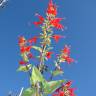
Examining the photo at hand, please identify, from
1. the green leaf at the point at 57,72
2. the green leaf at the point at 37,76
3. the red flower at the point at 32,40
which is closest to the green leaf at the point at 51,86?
the green leaf at the point at 37,76

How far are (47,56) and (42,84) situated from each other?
2.20 feet

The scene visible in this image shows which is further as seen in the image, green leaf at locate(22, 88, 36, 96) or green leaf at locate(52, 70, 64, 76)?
green leaf at locate(52, 70, 64, 76)

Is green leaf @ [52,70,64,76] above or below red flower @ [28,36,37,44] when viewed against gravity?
below

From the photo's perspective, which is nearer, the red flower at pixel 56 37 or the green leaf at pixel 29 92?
the green leaf at pixel 29 92

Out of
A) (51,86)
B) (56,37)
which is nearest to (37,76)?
(51,86)

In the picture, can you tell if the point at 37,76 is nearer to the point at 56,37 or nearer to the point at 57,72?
the point at 57,72

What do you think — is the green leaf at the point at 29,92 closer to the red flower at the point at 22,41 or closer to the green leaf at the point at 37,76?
the green leaf at the point at 37,76

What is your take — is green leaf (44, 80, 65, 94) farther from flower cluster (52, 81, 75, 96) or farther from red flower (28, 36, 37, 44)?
red flower (28, 36, 37, 44)

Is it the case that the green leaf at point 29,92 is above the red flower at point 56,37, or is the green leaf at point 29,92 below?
below

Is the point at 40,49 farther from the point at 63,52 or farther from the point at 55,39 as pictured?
the point at 63,52

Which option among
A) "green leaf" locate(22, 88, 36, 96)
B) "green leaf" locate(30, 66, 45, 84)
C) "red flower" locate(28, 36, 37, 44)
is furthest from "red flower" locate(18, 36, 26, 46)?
"green leaf" locate(22, 88, 36, 96)

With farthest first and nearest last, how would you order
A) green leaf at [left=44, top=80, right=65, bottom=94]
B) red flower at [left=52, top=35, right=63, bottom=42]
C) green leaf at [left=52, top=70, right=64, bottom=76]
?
red flower at [left=52, top=35, right=63, bottom=42] → green leaf at [left=52, top=70, right=64, bottom=76] → green leaf at [left=44, top=80, right=65, bottom=94]

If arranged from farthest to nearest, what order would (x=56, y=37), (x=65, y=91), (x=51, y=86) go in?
(x=56, y=37)
(x=65, y=91)
(x=51, y=86)

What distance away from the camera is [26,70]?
3.30 metres
